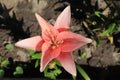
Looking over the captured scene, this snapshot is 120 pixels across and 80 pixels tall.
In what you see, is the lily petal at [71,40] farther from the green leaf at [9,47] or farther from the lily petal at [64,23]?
the green leaf at [9,47]

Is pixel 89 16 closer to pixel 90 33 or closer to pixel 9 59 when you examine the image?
pixel 90 33

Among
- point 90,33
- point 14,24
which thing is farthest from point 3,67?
point 90,33

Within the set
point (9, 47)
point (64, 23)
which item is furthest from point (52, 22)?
point (64, 23)

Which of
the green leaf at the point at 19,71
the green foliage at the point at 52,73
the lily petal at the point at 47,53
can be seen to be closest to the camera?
the lily petal at the point at 47,53

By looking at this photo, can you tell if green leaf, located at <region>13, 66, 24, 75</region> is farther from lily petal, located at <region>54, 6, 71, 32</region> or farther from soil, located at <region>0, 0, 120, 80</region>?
lily petal, located at <region>54, 6, 71, 32</region>

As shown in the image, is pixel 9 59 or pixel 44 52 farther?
pixel 9 59

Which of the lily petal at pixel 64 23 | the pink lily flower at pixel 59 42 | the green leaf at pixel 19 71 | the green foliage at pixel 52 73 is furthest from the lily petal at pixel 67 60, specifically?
the green leaf at pixel 19 71
